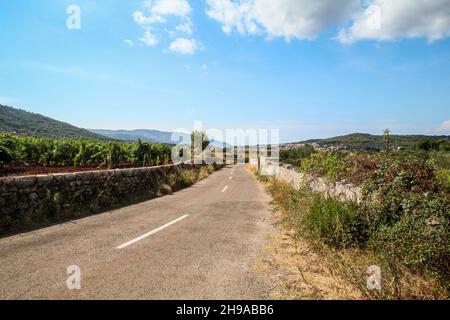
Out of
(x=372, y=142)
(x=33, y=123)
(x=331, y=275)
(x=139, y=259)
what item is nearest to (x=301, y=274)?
(x=331, y=275)

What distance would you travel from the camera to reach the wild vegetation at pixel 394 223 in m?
4.00

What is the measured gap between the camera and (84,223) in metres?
8.41

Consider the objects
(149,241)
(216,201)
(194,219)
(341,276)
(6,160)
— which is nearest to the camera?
(341,276)

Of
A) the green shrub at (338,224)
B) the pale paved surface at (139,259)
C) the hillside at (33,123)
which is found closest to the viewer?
the pale paved surface at (139,259)

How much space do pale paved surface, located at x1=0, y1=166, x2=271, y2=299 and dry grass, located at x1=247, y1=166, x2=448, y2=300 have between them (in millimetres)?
373

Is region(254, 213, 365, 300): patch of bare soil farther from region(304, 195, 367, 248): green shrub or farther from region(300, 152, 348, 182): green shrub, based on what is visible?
region(300, 152, 348, 182): green shrub

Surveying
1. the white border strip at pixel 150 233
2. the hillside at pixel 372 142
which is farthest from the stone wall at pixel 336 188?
the hillside at pixel 372 142

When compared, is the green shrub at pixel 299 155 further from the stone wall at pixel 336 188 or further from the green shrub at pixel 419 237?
the green shrub at pixel 419 237

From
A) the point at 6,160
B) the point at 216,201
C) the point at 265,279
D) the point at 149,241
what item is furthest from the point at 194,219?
the point at 6,160

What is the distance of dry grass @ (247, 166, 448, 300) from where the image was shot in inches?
151

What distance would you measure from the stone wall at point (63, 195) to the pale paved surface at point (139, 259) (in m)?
0.95

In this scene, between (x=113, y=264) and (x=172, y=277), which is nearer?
(x=172, y=277)
